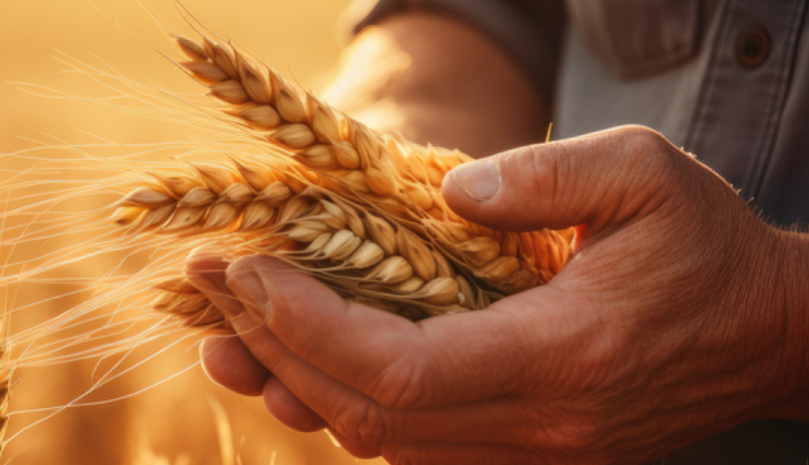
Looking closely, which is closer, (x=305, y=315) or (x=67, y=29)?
(x=305, y=315)

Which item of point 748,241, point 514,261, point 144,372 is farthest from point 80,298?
point 748,241

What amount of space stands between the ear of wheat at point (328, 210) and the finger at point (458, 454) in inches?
10.4

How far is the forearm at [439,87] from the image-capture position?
5.16ft

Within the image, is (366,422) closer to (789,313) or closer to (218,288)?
(218,288)

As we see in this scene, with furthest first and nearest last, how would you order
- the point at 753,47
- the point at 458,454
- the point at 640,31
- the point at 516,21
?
the point at 516,21, the point at 640,31, the point at 753,47, the point at 458,454

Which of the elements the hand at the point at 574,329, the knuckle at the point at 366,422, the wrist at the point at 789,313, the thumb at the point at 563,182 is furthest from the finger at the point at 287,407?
the wrist at the point at 789,313

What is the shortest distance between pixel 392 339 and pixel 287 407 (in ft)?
1.13

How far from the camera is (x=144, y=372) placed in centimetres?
169

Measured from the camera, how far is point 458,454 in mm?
899

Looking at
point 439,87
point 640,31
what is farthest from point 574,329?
point 439,87

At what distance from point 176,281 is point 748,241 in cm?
93

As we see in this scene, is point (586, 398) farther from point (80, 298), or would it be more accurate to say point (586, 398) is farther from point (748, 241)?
point (80, 298)

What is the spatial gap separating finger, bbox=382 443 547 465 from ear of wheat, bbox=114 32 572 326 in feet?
0.86

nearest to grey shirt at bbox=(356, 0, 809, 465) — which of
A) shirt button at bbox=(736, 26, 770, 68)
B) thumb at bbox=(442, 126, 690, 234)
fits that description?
shirt button at bbox=(736, 26, 770, 68)
